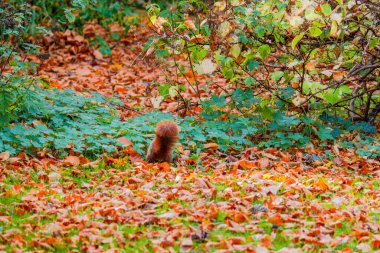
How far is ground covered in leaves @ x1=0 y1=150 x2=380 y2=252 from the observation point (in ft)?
13.5

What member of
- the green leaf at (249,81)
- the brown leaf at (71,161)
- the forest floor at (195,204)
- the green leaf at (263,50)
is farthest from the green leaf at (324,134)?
the brown leaf at (71,161)

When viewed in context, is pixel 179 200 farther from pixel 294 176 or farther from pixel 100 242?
pixel 294 176

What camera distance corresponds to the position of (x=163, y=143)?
19.5 feet

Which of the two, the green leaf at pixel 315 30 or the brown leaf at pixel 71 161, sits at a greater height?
the green leaf at pixel 315 30

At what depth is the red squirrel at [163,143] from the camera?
19.4 ft

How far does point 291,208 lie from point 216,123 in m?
2.33

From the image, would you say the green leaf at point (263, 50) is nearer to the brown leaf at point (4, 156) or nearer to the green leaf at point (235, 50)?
the green leaf at point (235, 50)

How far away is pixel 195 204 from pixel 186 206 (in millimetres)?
74

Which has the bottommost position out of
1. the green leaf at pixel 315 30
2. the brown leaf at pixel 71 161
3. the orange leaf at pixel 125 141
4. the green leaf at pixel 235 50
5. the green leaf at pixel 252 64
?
the brown leaf at pixel 71 161

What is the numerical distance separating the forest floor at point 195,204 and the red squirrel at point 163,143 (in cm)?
13

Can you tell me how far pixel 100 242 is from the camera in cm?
411

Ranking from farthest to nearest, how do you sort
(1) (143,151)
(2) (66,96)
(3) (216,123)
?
(2) (66,96) < (3) (216,123) < (1) (143,151)

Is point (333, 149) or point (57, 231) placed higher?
point (333, 149)

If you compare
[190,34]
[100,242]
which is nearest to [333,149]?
[190,34]
